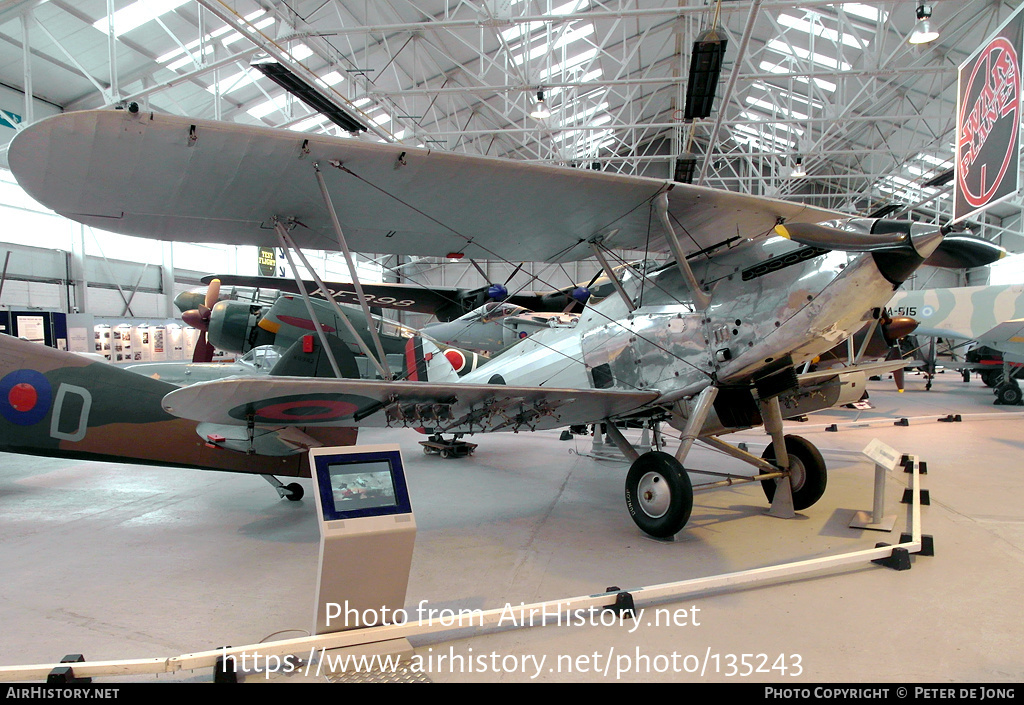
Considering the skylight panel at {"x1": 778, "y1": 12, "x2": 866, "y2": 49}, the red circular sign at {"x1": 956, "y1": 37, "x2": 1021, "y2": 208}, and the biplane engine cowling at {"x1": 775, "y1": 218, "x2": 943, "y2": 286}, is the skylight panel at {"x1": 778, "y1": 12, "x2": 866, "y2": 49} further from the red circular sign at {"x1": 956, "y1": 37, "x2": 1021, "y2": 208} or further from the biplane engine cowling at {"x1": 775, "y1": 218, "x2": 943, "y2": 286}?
the biplane engine cowling at {"x1": 775, "y1": 218, "x2": 943, "y2": 286}

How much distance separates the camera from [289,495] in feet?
18.0

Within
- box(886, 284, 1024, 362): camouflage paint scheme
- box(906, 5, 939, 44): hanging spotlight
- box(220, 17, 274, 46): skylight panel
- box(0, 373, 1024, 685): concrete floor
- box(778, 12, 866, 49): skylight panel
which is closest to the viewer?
box(0, 373, 1024, 685): concrete floor

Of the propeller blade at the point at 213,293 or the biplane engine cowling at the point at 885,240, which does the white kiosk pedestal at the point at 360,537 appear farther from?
the propeller blade at the point at 213,293

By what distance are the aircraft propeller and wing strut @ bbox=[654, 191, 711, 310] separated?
272 inches

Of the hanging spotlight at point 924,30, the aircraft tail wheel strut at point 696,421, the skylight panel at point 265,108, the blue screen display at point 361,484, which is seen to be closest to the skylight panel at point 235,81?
the skylight panel at point 265,108

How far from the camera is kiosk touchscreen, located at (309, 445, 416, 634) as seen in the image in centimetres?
235

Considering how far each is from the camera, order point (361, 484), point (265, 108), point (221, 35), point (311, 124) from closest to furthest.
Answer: point (361, 484) < point (221, 35) < point (265, 108) < point (311, 124)

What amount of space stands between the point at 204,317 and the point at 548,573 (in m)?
8.26

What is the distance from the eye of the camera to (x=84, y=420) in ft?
16.1

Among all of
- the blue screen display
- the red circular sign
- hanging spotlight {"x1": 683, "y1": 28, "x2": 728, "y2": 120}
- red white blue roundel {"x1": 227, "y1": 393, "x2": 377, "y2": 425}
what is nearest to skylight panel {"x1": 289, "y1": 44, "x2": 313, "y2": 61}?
hanging spotlight {"x1": 683, "y1": 28, "x2": 728, "y2": 120}

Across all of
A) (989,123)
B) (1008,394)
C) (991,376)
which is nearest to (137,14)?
(989,123)

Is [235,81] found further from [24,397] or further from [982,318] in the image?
[982,318]

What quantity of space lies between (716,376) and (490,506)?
2.46 metres

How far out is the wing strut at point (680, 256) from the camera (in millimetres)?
4311
